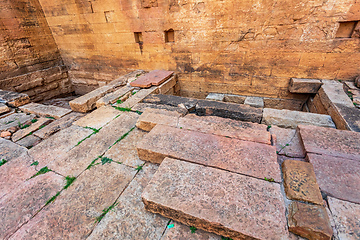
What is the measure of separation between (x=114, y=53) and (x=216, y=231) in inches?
251

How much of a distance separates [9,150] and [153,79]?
11.1 ft

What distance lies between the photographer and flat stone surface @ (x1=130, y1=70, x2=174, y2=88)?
466cm

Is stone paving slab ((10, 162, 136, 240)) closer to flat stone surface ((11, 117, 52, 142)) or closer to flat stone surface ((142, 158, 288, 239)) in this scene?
flat stone surface ((142, 158, 288, 239))

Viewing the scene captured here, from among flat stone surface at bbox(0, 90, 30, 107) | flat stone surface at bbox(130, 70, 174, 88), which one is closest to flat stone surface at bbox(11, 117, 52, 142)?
flat stone surface at bbox(0, 90, 30, 107)

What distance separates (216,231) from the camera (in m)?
1.52

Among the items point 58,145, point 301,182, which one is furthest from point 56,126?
point 301,182

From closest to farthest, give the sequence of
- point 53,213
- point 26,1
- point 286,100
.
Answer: point 53,213
point 286,100
point 26,1

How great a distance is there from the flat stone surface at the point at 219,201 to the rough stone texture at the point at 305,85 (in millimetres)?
3593

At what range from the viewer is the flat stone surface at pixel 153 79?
4.66 m

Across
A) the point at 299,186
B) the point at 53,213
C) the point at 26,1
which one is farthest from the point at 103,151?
the point at 26,1

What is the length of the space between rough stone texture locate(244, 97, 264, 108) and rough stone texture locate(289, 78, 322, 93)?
0.81 metres

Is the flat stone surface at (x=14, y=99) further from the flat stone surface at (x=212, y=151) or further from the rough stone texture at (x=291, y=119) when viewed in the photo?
the rough stone texture at (x=291, y=119)

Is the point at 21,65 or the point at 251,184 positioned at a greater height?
the point at 21,65

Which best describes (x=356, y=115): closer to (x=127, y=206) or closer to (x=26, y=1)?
(x=127, y=206)
